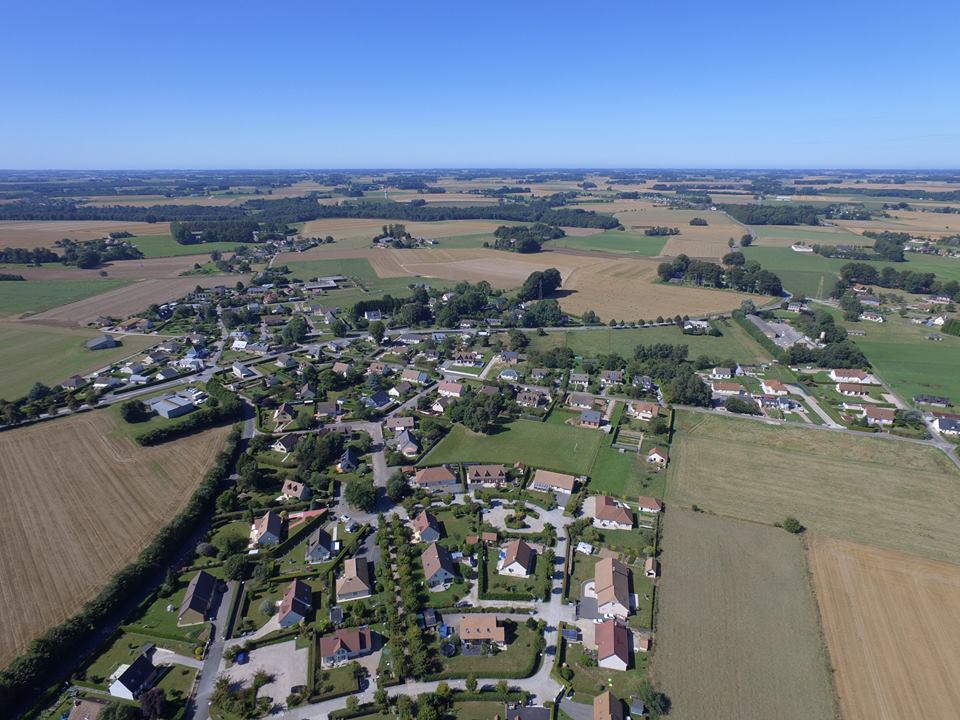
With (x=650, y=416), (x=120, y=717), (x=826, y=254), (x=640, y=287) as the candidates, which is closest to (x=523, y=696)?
(x=120, y=717)

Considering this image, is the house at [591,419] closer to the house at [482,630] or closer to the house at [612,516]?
the house at [612,516]

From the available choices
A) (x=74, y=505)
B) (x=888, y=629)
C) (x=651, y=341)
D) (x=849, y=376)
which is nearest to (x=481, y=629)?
(x=888, y=629)

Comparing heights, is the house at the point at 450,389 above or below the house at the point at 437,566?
above

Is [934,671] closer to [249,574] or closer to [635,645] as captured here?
[635,645]

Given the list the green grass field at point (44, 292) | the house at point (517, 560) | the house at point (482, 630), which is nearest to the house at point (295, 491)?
the house at point (517, 560)

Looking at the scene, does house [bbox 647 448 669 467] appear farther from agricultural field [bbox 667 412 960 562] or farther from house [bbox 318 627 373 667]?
house [bbox 318 627 373 667]

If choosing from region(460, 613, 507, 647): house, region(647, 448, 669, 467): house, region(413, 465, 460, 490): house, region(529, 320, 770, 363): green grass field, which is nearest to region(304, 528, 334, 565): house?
region(413, 465, 460, 490): house

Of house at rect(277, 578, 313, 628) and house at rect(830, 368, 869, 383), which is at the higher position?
house at rect(830, 368, 869, 383)
